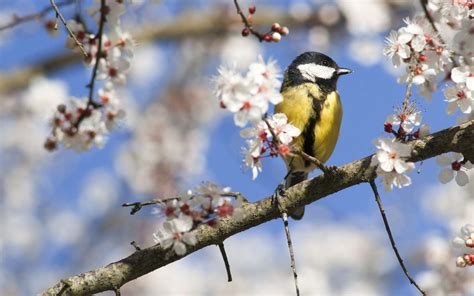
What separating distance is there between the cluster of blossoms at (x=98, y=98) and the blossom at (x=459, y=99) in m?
1.19

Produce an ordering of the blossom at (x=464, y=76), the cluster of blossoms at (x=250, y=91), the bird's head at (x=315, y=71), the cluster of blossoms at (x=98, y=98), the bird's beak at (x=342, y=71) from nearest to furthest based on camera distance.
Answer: the cluster of blossoms at (x=250, y=91), the blossom at (x=464, y=76), the cluster of blossoms at (x=98, y=98), the bird's head at (x=315, y=71), the bird's beak at (x=342, y=71)

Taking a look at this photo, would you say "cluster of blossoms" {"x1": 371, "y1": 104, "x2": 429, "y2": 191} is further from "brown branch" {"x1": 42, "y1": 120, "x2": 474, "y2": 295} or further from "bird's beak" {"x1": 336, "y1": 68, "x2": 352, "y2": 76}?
"bird's beak" {"x1": 336, "y1": 68, "x2": 352, "y2": 76}

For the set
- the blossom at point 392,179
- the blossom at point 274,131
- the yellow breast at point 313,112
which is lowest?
the blossom at point 392,179

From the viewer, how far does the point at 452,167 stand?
2.57 meters

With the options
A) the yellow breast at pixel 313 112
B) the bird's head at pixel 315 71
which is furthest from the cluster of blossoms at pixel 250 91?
the bird's head at pixel 315 71

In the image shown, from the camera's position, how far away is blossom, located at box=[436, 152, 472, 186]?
2.57 m

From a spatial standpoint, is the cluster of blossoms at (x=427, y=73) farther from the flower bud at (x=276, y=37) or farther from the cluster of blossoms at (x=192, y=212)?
the cluster of blossoms at (x=192, y=212)

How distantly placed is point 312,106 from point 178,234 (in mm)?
1591

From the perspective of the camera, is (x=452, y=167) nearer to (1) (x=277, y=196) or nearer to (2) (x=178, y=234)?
(1) (x=277, y=196)

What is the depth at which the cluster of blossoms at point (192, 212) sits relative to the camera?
7.87 feet

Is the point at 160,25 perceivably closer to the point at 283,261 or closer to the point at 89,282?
the point at 283,261

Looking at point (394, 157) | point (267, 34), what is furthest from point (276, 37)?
point (394, 157)

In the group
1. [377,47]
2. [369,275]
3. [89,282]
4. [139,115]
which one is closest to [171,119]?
[139,115]

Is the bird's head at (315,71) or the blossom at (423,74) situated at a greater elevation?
the bird's head at (315,71)
